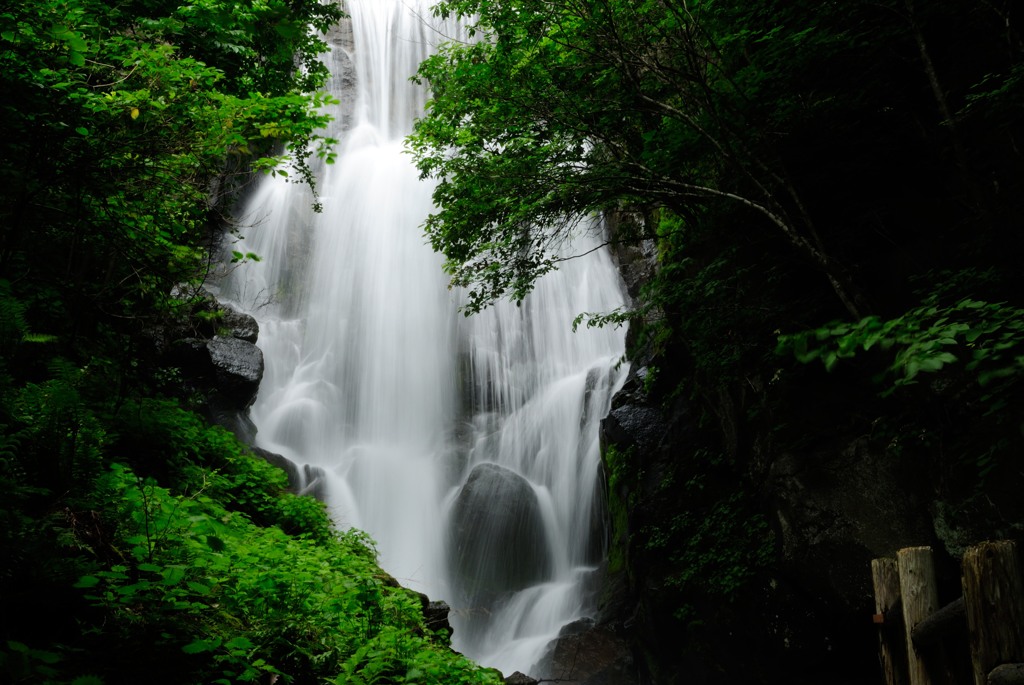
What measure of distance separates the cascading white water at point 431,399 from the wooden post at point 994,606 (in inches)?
319

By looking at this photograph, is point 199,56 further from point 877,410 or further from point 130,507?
point 877,410

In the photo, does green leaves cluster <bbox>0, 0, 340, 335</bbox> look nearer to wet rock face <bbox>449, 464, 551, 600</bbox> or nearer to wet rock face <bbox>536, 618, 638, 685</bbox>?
wet rock face <bbox>536, 618, 638, 685</bbox>

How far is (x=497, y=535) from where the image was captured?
43.8 ft

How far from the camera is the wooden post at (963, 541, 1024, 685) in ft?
9.00

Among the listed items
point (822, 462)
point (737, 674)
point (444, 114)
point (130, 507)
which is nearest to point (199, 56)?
point (444, 114)

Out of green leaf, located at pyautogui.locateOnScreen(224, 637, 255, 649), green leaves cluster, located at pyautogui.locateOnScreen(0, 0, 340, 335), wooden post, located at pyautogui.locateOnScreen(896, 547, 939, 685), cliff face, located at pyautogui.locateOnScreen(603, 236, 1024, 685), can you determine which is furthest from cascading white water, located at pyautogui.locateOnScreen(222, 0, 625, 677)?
green leaf, located at pyautogui.locateOnScreen(224, 637, 255, 649)

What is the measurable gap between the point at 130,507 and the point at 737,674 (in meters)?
6.84

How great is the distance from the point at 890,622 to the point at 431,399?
15.3 m

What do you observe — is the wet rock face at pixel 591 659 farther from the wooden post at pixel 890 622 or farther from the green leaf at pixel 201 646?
the green leaf at pixel 201 646

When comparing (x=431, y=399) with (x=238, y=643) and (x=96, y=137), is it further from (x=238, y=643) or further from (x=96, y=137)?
(x=238, y=643)

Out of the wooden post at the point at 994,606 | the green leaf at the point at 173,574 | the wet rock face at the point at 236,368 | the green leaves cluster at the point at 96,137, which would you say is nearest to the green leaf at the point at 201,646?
the green leaf at the point at 173,574

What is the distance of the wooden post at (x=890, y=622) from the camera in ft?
12.5

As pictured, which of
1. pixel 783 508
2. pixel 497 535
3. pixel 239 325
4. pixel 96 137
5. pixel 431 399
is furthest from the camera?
pixel 431 399

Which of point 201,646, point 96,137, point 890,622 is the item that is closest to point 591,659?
point 890,622
